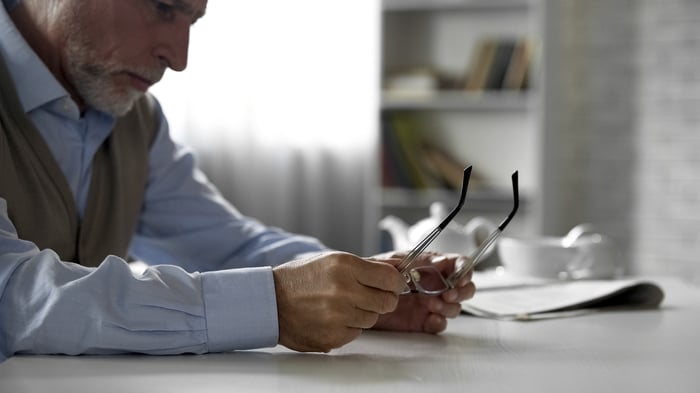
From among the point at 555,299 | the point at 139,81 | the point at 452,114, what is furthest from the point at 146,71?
the point at 452,114

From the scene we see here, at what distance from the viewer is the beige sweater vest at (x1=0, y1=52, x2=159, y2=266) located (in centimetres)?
120

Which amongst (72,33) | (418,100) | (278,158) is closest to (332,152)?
(278,158)

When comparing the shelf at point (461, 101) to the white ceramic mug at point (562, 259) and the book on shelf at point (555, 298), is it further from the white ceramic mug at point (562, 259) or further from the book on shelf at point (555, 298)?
the book on shelf at point (555, 298)

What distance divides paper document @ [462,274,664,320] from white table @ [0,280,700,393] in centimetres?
13

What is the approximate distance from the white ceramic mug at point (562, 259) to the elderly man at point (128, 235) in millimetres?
358

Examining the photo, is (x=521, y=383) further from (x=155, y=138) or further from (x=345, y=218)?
(x=345, y=218)

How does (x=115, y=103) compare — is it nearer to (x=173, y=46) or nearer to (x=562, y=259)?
Answer: (x=173, y=46)

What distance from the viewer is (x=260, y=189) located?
408 cm

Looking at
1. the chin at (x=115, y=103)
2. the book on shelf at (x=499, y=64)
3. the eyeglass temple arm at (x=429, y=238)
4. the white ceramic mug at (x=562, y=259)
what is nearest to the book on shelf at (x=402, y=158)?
the book on shelf at (x=499, y=64)

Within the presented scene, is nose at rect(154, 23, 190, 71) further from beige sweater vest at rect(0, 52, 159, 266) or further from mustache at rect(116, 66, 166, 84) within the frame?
beige sweater vest at rect(0, 52, 159, 266)

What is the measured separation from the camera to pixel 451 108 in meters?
3.70

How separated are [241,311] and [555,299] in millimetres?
552

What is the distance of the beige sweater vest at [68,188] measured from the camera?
1.20 m

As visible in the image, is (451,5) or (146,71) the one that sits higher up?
(451,5)
